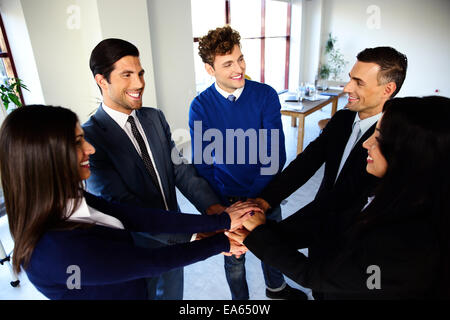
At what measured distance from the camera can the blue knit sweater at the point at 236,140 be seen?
6.07 ft

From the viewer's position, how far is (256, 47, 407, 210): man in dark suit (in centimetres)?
152

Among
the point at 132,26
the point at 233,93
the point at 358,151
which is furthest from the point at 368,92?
the point at 132,26

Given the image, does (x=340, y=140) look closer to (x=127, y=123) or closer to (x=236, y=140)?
(x=236, y=140)

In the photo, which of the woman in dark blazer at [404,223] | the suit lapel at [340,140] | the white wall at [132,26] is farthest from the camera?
the white wall at [132,26]

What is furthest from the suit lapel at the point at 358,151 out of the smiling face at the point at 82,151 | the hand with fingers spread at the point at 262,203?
the smiling face at the point at 82,151

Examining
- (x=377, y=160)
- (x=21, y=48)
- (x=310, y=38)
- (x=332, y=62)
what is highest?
(x=21, y=48)

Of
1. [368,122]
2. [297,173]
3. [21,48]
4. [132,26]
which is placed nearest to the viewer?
[368,122]

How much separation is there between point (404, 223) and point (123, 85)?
47.0 inches

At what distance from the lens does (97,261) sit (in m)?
0.88

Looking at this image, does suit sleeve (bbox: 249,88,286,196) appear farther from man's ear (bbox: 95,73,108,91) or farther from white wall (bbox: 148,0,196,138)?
white wall (bbox: 148,0,196,138)

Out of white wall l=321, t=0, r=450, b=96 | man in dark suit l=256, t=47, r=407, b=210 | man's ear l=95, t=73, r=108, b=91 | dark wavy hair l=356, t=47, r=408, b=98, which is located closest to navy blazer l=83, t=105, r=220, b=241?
man's ear l=95, t=73, r=108, b=91

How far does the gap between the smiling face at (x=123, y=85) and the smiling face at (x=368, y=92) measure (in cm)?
109

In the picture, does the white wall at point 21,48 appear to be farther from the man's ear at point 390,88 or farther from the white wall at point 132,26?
the man's ear at point 390,88

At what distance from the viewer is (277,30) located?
7.90m
